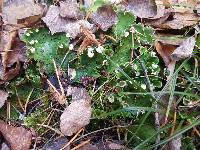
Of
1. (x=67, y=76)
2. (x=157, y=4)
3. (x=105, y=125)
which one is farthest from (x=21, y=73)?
(x=157, y=4)

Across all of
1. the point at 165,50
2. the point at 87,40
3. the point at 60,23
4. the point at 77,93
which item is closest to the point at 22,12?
the point at 60,23

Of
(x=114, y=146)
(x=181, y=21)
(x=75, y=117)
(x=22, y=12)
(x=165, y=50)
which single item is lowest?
(x=114, y=146)

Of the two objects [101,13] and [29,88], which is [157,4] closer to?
[101,13]

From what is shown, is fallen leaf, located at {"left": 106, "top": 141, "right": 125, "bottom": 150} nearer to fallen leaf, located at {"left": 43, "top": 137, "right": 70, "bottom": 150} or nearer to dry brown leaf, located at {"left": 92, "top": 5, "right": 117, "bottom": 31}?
fallen leaf, located at {"left": 43, "top": 137, "right": 70, "bottom": 150}

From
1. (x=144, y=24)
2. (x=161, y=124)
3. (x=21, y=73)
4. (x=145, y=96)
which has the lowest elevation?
(x=161, y=124)

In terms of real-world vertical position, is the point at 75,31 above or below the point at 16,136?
above

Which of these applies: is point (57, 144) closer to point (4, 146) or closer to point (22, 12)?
point (4, 146)

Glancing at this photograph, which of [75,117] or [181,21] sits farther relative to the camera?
[181,21]
